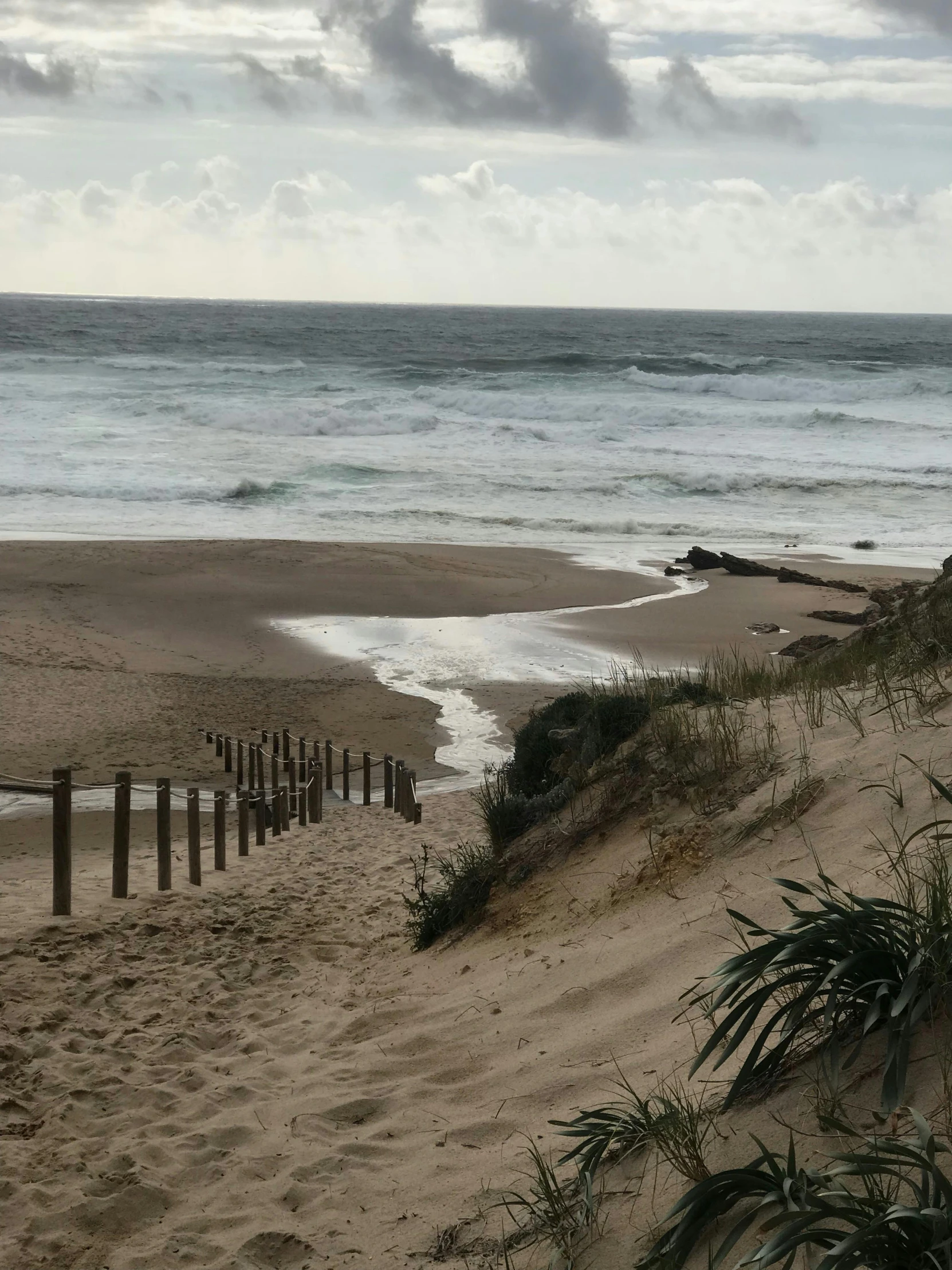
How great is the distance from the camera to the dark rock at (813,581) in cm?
2119

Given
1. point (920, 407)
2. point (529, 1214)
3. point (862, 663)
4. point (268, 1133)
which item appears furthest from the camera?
point (920, 407)

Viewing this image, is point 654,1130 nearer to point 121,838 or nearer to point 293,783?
point 121,838

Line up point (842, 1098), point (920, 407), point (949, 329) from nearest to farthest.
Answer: point (842, 1098)
point (920, 407)
point (949, 329)

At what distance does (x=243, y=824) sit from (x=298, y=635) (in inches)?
359

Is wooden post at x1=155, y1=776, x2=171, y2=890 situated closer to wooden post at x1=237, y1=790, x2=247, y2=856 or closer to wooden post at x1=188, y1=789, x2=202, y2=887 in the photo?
wooden post at x1=188, y1=789, x2=202, y2=887

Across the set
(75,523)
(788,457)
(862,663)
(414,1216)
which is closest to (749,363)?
(788,457)

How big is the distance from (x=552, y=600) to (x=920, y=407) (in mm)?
39814

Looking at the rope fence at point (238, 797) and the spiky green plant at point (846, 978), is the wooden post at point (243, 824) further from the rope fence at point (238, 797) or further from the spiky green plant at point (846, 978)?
the spiky green plant at point (846, 978)

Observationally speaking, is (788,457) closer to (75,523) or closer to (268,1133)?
(75,523)

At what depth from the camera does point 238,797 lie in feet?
32.0

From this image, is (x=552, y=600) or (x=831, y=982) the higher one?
(x=831, y=982)

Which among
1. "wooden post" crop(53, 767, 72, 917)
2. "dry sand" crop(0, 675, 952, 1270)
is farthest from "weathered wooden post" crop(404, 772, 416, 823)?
"wooden post" crop(53, 767, 72, 917)

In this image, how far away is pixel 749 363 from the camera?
227 feet

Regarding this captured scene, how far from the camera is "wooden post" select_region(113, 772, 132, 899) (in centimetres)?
785
